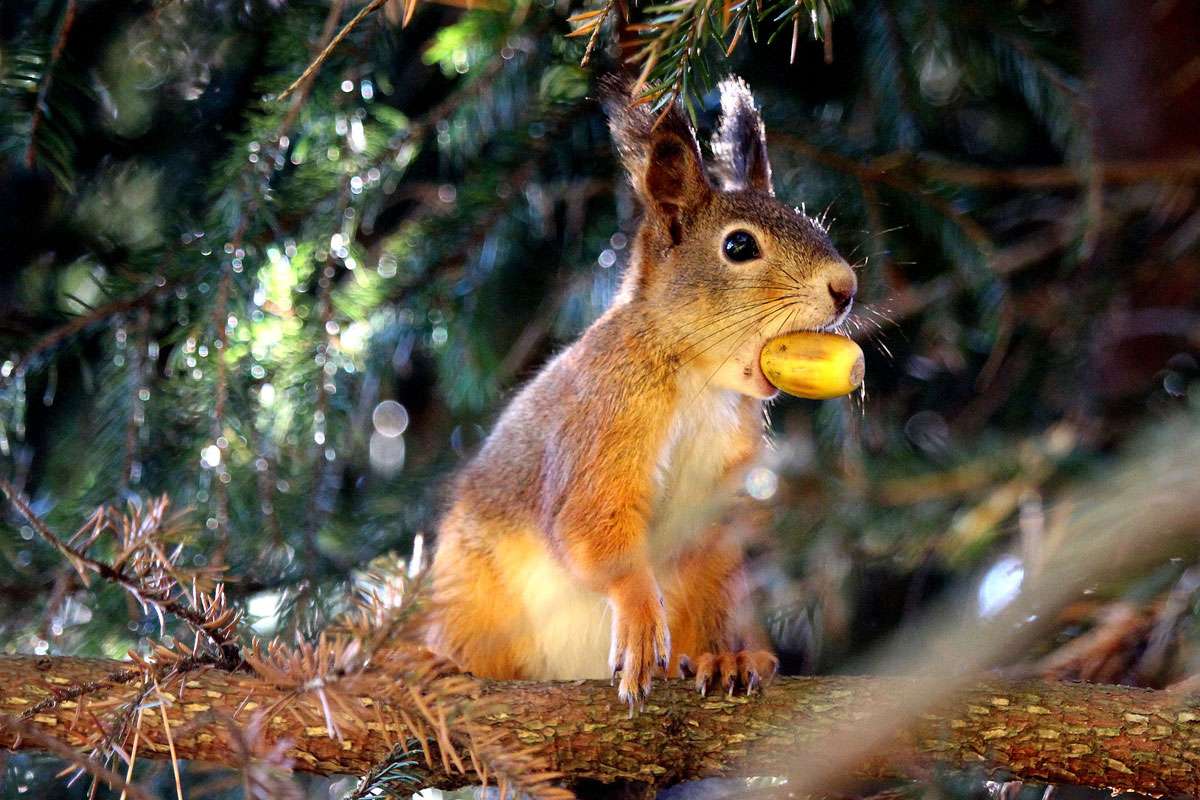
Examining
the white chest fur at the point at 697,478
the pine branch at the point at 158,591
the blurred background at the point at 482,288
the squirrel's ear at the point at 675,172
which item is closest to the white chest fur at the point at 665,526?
the white chest fur at the point at 697,478

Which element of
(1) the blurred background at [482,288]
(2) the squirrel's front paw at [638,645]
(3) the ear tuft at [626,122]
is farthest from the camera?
(1) the blurred background at [482,288]

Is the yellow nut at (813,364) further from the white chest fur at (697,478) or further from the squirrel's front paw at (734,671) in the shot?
the squirrel's front paw at (734,671)

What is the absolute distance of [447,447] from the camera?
7.02 ft

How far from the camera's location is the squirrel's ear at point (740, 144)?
1579 mm

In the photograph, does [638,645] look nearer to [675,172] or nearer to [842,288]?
[842,288]

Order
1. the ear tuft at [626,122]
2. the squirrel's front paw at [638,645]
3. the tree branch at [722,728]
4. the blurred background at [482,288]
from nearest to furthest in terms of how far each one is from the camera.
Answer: the tree branch at [722,728]
the squirrel's front paw at [638,645]
the ear tuft at [626,122]
the blurred background at [482,288]

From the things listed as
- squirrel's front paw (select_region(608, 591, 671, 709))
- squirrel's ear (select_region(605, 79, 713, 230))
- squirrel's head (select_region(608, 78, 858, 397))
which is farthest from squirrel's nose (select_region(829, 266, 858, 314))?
squirrel's front paw (select_region(608, 591, 671, 709))

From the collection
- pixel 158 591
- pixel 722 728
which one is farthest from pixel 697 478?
pixel 158 591

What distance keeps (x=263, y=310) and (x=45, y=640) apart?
0.54 m

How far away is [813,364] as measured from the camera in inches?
54.8

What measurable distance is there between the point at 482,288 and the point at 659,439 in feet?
1.48

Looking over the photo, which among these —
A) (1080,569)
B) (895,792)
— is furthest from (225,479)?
(1080,569)

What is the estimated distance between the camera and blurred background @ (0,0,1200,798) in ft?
5.07

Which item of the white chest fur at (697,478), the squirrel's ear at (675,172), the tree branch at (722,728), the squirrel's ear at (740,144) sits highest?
the squirrel's ear at (740,144)
